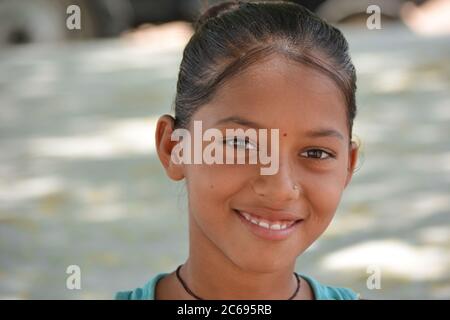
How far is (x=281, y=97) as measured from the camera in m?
1.72

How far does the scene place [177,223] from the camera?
3.68 m

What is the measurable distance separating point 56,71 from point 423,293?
3.40 m

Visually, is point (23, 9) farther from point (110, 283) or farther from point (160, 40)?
point (110, 283)

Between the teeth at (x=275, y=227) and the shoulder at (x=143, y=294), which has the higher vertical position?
the teeth at (x=275, y=227)

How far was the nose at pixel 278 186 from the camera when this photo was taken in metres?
1.68

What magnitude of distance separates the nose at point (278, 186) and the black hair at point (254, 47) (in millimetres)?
220

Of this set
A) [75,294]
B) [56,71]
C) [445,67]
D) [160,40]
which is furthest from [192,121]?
[160,40]

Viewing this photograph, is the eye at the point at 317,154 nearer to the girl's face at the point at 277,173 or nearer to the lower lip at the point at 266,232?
the girl's face at the point at 277,173

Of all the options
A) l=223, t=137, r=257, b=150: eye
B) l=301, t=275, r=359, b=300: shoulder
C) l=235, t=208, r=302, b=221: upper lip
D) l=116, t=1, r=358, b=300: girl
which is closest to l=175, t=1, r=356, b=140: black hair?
l=116, t=1, r=358, b=300: girl

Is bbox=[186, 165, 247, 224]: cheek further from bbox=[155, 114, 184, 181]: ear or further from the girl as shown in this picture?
bbox=[155, 114, 184, 181]: ear

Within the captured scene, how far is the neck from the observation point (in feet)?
6.03
